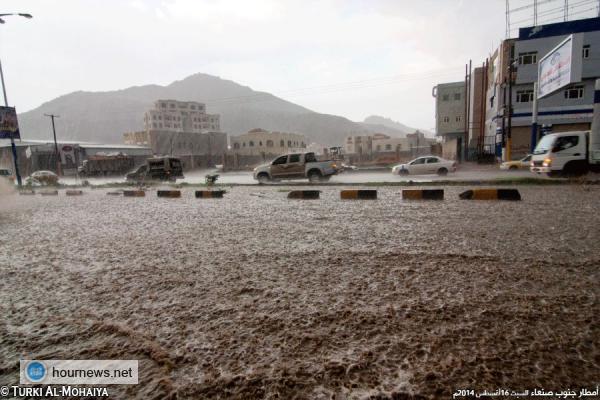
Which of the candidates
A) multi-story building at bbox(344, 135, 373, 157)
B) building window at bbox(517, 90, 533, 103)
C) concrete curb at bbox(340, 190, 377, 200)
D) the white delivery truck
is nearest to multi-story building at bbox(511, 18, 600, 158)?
building window at bbox(517, 90, 533, 103)

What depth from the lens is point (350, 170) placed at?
2788 cm

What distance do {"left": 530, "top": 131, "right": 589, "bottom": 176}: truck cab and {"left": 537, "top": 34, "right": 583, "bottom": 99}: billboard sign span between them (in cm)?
895

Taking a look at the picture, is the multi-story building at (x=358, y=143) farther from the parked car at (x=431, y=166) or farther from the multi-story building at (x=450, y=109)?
the parked car at (x=431, y=166)

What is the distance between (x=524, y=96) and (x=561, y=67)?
13.4 m

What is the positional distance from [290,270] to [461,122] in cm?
5739

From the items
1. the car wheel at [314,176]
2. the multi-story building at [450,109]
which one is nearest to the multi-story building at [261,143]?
the multi-story building at [450,109]

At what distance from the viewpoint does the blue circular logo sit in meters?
1.63

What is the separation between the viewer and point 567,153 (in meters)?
→ 12.4

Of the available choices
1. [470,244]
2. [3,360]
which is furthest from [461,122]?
[3,360]

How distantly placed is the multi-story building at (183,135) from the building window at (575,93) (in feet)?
132

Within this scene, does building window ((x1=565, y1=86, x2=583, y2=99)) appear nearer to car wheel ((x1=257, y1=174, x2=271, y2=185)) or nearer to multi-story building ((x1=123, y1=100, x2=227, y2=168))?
car wheel ((x1=257, y1=174, x2=271, y2=185))

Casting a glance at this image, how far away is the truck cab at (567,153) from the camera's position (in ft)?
40.3

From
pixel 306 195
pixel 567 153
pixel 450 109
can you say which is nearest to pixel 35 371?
pixel 306 195

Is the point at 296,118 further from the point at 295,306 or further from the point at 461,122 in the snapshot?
the point at 295,306
